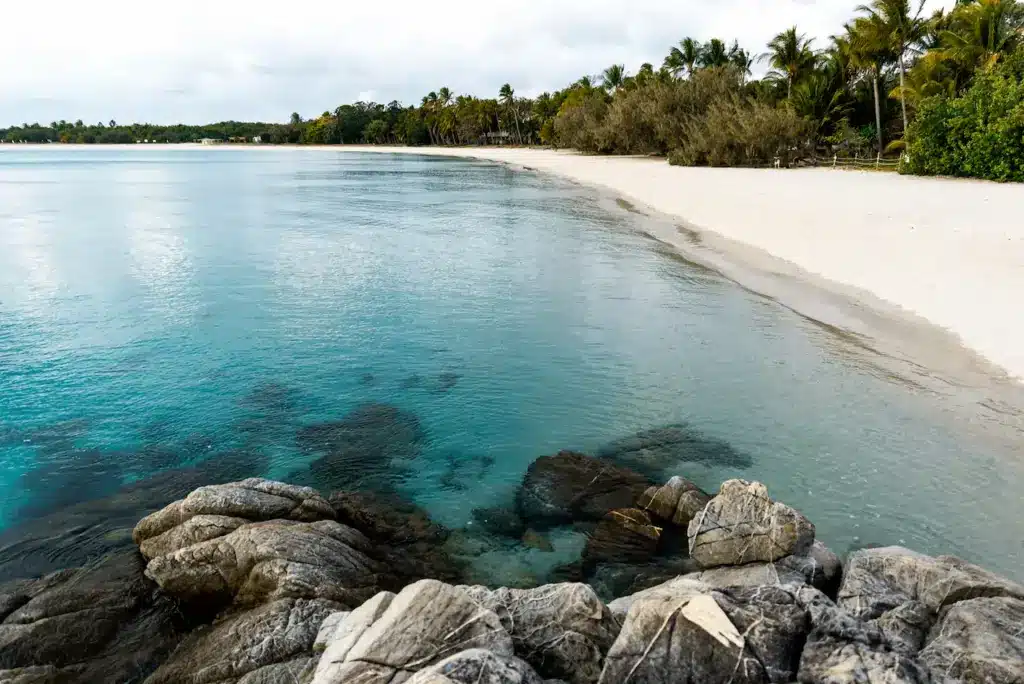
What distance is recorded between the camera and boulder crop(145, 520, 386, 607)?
7.65m

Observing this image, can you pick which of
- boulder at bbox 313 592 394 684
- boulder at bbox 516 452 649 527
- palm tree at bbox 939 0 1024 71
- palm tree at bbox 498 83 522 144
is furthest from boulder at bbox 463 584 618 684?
palm tree at bbox 498 83 522 144

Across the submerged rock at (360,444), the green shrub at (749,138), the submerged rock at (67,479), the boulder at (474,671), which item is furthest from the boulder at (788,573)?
the green shrub at (749,138)

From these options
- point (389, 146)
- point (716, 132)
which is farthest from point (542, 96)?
point (716, 132)

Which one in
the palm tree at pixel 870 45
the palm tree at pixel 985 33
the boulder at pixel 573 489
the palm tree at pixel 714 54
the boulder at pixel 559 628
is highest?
the palm tree at pixel 714 54

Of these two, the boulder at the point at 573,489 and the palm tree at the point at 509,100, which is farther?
the palm tree at the point at 509,100

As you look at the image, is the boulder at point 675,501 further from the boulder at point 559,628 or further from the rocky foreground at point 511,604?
the boulder at point 559,628

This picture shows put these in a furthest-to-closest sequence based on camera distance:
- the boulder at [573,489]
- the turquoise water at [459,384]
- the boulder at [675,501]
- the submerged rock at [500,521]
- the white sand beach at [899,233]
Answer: the white sand beach at [899,233]
the turquoise water at [459,384]
the boulder at [573,489]
the submerged rock at [500,521]
the boulder at [675,501]

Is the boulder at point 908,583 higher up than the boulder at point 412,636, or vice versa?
the boulder at point 412,636

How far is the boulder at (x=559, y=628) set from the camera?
614cm

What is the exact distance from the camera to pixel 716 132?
60.9 m

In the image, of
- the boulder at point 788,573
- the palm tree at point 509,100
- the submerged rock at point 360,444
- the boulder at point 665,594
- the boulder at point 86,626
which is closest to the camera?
the boulder at point 665,594

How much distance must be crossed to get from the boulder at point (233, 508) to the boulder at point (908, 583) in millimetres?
6407

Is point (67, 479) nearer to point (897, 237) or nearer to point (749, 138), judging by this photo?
point (897, 237)

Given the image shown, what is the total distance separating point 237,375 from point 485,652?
1249 centimetres
